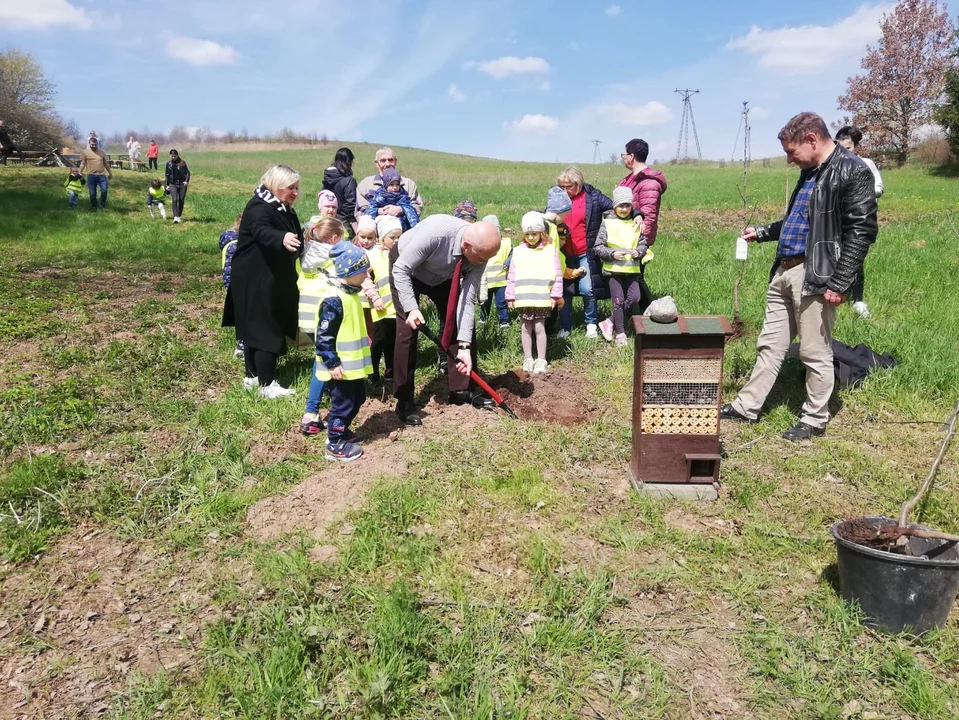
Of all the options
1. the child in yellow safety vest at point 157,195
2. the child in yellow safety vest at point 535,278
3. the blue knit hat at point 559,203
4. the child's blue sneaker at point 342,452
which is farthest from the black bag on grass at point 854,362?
the child in yellow safety vest at point 157,195

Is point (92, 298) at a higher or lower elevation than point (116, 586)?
higher

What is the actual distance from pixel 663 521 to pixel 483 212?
18303mm

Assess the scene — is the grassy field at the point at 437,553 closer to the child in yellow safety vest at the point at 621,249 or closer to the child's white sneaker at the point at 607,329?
the child's white sneaker at the point at 607,329

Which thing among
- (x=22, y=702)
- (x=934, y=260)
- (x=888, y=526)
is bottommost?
(x=22, y=702)

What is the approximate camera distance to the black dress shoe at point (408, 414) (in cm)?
531

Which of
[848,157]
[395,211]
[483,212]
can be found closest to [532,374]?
[395,211]

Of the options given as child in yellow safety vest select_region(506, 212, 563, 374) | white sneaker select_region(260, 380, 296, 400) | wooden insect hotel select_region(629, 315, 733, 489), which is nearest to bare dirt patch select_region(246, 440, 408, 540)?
white sneaker select_region(260, 380, 296, 400)

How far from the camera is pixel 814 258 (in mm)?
4387

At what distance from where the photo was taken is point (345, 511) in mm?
3967

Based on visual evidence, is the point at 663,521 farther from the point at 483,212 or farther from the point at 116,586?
the point at 483,212

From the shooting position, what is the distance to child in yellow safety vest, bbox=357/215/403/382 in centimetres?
574

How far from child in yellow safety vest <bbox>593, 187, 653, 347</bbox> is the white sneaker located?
369 centimetres

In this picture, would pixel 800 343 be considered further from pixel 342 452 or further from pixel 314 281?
pixel 314 281

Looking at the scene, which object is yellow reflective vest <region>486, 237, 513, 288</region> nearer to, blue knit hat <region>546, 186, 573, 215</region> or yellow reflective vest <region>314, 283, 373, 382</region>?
blue knit hat <region>546, 186, 573, 215</region>
